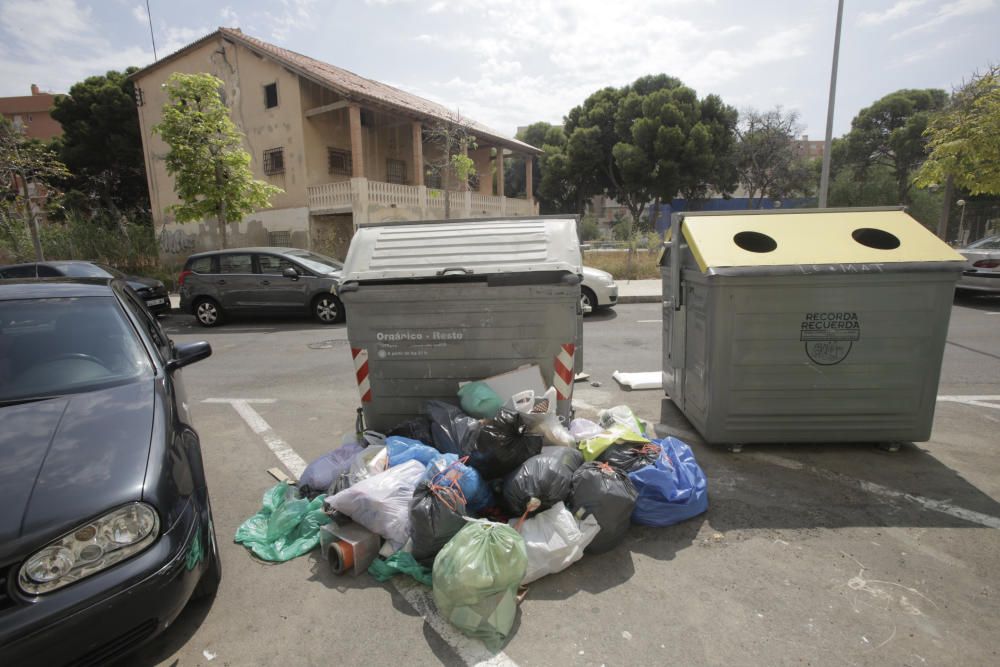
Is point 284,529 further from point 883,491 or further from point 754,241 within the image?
point 754,241

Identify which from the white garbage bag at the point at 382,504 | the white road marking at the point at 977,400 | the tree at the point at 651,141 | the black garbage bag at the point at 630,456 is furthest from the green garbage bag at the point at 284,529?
the tree at the point at 651,141

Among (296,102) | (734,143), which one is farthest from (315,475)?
(734,143)

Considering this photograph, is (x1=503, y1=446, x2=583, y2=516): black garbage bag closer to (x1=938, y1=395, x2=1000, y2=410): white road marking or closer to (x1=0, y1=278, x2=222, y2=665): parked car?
(x1=0, y1=278, x2=222, y2=665): parked car

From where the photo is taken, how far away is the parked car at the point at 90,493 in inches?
69.3

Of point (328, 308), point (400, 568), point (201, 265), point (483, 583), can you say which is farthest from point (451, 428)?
point (201, 265)

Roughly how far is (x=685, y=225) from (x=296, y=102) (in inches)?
745

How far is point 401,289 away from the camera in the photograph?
147 inches

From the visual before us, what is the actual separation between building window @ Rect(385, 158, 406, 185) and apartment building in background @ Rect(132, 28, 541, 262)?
0.83m

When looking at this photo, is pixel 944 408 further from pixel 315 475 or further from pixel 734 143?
pixel 734 143

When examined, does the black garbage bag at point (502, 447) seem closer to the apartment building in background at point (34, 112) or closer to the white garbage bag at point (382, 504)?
the white garbage bag at point (382, 504)

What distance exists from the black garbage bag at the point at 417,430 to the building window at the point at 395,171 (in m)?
21.6

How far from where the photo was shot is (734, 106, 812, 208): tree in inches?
1268

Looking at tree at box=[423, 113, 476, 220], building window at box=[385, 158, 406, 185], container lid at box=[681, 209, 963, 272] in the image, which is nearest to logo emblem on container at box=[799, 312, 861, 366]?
container lid at box=[681, 209, 963, 272]

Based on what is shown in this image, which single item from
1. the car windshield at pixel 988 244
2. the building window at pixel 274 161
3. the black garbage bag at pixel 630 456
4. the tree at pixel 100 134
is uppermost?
the tree at pixel 100 134
